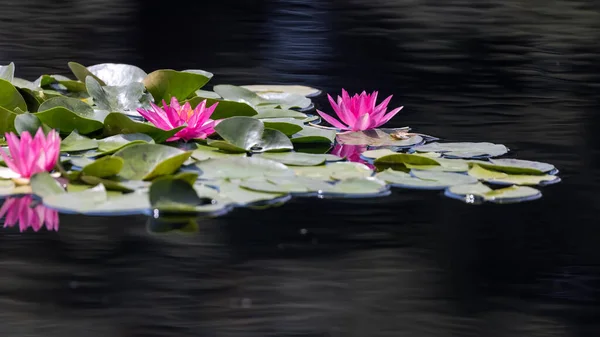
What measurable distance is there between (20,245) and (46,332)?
39 cm

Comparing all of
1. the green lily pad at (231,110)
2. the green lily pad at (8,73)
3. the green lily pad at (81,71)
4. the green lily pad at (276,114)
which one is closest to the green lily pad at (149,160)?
the green lily pad at (231,110)

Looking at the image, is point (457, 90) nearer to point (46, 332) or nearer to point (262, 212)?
point (262, 212)

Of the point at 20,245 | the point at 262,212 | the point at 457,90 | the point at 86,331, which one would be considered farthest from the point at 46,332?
the point at 457,90

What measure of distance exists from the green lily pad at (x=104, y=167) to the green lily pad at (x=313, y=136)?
513mm

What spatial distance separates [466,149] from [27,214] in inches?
35.7

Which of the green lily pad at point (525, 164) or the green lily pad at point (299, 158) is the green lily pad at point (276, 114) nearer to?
the green lily pad at point (299, 158)

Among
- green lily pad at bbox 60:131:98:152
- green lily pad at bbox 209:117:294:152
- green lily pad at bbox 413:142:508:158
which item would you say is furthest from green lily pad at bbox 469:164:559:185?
green lily pad at bbox 60:131:98:152

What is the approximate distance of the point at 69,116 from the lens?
221 cm

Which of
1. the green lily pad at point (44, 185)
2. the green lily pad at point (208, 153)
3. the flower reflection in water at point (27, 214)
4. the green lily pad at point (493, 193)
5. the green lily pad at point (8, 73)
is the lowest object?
the flower reflection in water at point (27, 214)

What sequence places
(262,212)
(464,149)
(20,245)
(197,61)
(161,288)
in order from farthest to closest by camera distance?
(197,61), (464,149), (262,212), (20,245), (161,288)

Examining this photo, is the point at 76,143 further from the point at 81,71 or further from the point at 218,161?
the point at 81,71

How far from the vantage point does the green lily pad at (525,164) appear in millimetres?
2053

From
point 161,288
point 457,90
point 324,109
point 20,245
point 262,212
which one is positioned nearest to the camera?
point 161,288

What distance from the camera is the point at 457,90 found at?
123 inches
